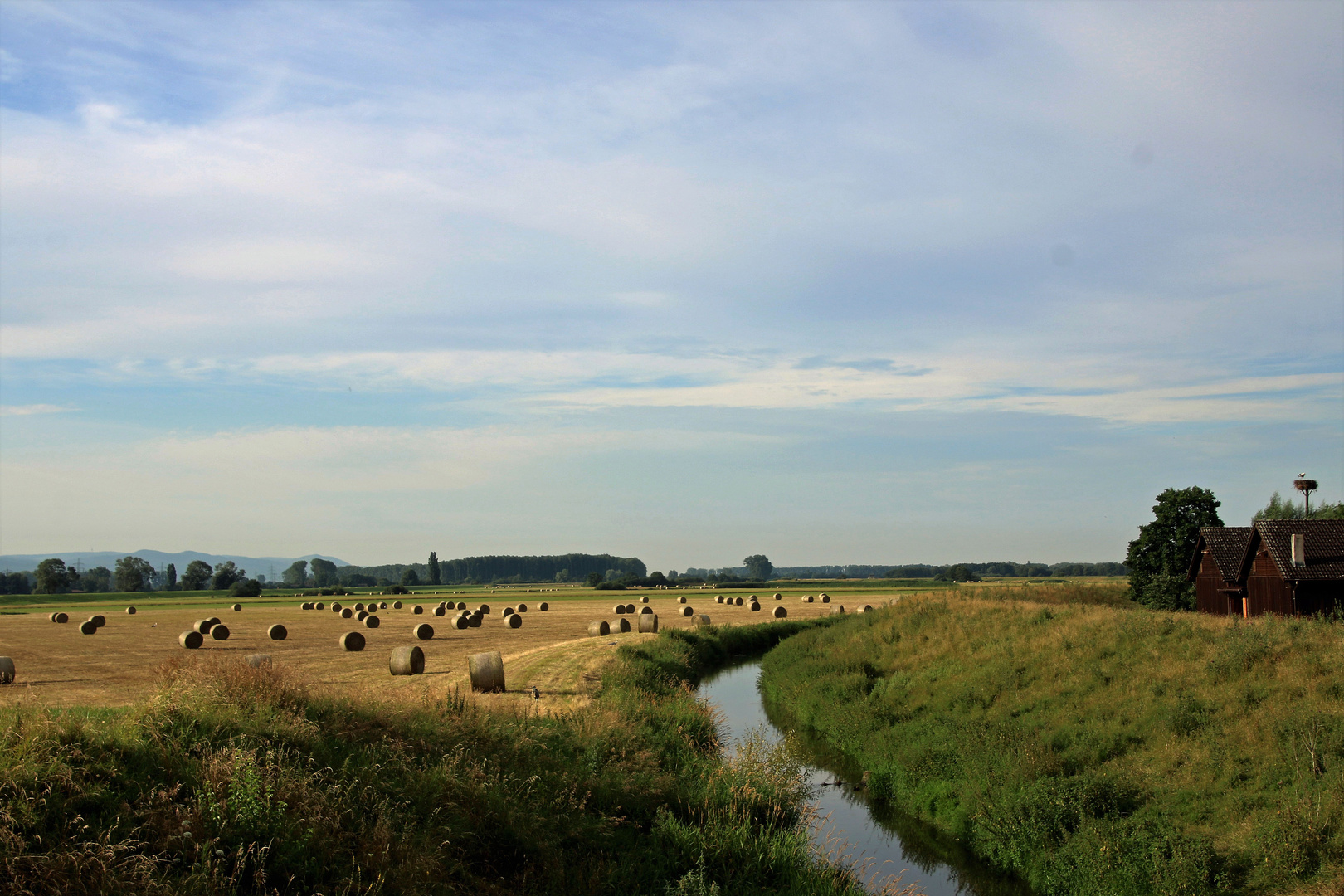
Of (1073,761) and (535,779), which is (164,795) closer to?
(535,779)

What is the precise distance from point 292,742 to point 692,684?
2864 centimetres

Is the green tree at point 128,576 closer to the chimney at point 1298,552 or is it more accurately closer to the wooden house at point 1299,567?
the wooden house at point 1299,567

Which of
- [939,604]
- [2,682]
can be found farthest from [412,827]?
[939,604]

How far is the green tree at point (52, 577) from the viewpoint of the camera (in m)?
151

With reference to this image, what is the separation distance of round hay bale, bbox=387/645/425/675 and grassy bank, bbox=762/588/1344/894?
567 inches

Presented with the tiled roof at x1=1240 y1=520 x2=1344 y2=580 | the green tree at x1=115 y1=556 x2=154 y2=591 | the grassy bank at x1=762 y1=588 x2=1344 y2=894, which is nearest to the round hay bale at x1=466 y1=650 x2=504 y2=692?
the grassy bank at x1=762 y1=588 x2=1344 y2=894

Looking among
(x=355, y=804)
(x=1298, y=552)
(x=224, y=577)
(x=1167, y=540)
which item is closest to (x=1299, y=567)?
(x=1298, y=552)

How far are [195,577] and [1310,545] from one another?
190 meters

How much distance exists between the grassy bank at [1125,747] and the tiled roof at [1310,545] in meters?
8.89

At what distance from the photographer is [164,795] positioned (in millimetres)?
9758

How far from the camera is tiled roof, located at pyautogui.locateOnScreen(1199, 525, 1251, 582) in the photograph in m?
40.3

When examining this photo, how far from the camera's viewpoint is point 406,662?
32.2 meters

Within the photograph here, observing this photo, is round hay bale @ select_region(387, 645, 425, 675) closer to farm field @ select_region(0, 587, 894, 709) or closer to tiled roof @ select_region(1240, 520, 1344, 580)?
farm field @ select_region(0, 587, 894, 709)

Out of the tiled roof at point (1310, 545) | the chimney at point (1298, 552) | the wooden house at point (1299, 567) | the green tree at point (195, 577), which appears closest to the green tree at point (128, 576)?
the green tree at point (195, 577)
